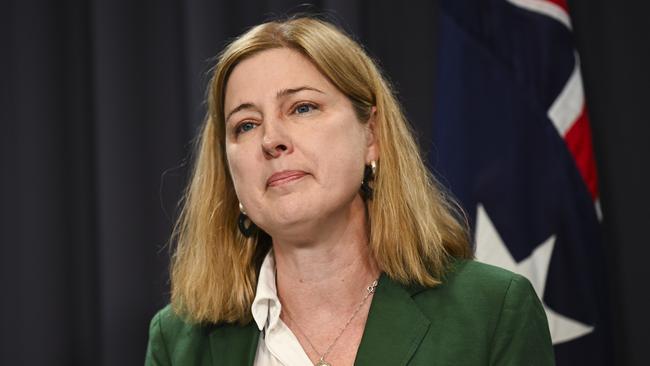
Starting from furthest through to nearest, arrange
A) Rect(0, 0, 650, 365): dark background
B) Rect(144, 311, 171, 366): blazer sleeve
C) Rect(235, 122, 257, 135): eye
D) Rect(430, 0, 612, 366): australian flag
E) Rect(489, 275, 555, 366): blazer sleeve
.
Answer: Rect(0, 0, 650, 365): dark background
Rect(430, 0, 612, 366): australian flag
Rect(144, 311, 171, 366): blazer sleeve
Rect(235, 122, 257, 135): eye
Rect(489, 275, 555, 366): blazer sleeve

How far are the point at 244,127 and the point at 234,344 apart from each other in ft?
1.50

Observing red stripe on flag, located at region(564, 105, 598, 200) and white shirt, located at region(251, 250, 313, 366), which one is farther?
red stripe on flag, located at region(564, 105, 598, 200)

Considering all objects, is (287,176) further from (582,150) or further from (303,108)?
(582,150)

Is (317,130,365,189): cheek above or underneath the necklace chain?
above

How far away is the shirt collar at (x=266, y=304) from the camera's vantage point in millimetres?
1724

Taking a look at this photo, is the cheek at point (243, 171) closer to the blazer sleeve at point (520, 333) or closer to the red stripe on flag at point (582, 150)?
the blazer sleeve at point (520, 333)

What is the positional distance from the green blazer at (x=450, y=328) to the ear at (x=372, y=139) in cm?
26

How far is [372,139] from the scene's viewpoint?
5.82 ft

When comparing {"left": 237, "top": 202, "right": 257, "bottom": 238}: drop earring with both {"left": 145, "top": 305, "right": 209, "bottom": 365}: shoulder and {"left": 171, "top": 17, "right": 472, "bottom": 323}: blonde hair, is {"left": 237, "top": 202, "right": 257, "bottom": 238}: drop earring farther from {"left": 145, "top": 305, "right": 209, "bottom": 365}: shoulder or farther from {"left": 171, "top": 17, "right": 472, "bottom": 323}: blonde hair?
{"left": 145, "top": 305, "right": 209, "bottom": 365}: shoulder

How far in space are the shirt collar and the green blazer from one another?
3 cm

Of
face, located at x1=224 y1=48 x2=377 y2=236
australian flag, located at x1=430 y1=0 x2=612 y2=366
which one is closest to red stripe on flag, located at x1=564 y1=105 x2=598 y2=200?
australian flag, located at x1=430 y1=0 x2=612 y2=366

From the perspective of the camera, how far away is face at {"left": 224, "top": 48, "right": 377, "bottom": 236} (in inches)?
62.5

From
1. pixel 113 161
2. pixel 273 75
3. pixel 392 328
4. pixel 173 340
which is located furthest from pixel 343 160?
pixel 113 161

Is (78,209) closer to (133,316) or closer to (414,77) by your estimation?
(133,316)
